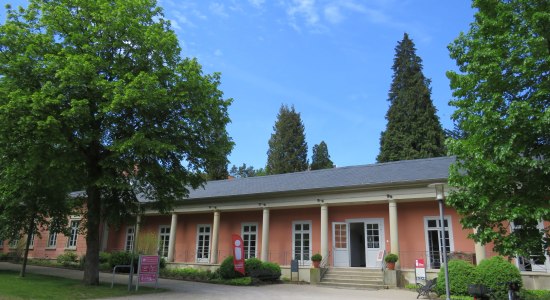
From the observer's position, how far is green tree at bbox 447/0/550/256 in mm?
8641

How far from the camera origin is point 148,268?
13984mm

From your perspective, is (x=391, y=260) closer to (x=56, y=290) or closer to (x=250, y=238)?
(x=250, y=238)

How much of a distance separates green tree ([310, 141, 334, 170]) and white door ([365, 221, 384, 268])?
33.1 metres

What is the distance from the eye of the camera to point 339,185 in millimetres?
19000

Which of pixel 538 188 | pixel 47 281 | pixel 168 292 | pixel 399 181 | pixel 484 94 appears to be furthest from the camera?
pixel 399 181

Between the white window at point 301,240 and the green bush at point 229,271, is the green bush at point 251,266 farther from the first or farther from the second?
the white window at point 301,240

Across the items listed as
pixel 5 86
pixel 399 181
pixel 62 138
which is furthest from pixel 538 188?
pixel 5 86

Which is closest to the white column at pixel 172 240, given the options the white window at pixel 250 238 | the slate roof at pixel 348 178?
the slate roof at pixel 348 178

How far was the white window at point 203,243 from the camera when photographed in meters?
24.2

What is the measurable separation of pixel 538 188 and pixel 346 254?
1151 cm

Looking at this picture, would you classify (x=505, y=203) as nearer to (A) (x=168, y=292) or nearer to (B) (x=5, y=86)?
(A) (x=168, y=292)

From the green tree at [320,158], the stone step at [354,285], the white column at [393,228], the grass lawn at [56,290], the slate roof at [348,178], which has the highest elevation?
the green tree at [320,158]

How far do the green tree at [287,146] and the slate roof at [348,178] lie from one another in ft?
79.3

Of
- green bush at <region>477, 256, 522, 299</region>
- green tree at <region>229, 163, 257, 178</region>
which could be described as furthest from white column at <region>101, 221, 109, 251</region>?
green tree at <region>229, 163, 257, 178</region>
